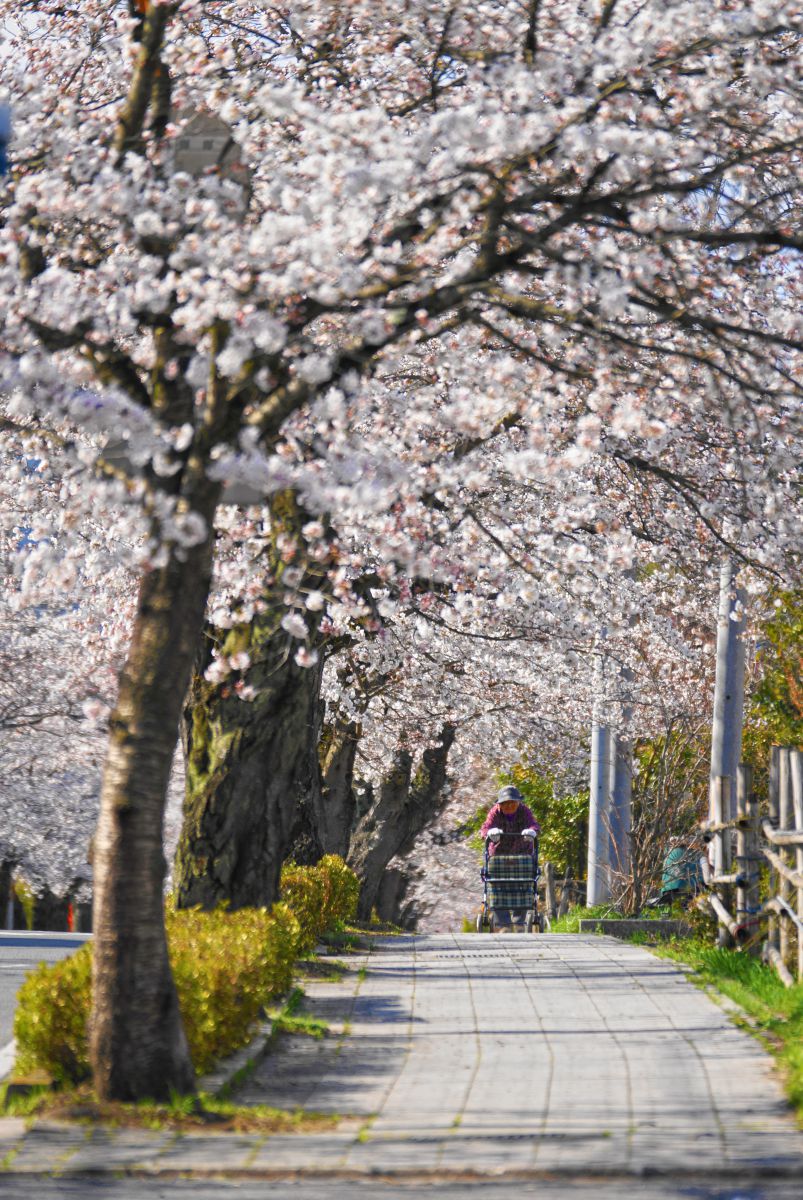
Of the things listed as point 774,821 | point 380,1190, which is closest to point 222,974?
point 380,1190

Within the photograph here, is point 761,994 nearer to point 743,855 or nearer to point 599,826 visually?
point 743,855

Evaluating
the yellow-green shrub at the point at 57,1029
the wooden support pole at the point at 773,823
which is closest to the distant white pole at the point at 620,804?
the wooden support pole at the point at 773,823

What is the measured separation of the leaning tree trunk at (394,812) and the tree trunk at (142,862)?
69.1 ft

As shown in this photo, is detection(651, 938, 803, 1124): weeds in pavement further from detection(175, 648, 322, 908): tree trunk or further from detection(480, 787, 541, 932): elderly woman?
detection(480, 787, 541, 932): elderly woman

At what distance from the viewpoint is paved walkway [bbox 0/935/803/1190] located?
262 inches

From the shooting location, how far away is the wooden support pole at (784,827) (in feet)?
37.5

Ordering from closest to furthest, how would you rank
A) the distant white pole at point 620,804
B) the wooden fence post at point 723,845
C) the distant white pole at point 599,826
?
the wooden fence post at point 723,845 → the distant white pole at point 620,804 → the distant white pole at point 599,826

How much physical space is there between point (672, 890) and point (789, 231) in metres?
13.1

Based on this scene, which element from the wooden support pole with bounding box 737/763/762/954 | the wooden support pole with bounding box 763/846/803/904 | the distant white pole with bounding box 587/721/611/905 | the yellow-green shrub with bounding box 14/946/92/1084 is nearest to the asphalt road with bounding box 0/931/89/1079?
the yellow-green shrub with bounding box 14/946/92/1084

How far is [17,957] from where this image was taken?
16.8 meters

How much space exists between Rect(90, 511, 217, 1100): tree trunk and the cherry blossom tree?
0.05ft

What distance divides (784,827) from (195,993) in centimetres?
524

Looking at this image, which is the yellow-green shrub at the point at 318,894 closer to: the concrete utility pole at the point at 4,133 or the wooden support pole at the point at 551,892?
the concrete utility pole at the point at 4,133

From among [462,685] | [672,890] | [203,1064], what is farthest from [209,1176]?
[462,685]
